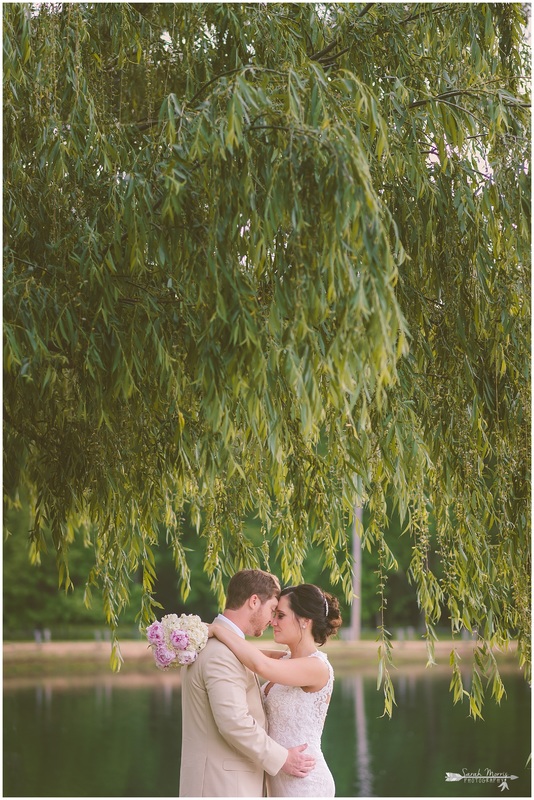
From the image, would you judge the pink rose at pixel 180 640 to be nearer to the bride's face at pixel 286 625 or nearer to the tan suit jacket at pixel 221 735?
the tan suit jacket at pixel 221 735

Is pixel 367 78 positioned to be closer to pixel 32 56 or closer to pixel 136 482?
pixel 32 56

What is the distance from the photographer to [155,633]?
3.03 metres

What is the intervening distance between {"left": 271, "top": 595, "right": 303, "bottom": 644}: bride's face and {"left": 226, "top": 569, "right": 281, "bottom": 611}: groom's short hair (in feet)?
0.70

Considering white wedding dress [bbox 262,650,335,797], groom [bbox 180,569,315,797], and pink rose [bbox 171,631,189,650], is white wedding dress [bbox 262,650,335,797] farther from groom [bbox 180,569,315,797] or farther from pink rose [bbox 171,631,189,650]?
pink rose [bbox 171,631,189,650]

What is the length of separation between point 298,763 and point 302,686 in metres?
0.26

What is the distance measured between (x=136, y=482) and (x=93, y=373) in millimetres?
587

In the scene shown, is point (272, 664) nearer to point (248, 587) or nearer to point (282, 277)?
point (248, 587)

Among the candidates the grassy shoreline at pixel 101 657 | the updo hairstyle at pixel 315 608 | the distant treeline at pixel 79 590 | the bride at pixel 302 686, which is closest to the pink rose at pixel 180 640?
the bride at pixel 302 686

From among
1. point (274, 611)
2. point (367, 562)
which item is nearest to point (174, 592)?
point (367, 562)

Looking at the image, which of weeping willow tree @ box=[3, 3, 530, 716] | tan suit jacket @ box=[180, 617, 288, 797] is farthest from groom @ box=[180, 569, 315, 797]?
weeping willow tree @ box=[3, 3, 530, 716]

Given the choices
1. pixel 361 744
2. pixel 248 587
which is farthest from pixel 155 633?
pixel 361 744

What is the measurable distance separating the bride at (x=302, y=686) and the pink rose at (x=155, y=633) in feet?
1.31

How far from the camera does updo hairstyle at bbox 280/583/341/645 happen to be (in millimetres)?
3252

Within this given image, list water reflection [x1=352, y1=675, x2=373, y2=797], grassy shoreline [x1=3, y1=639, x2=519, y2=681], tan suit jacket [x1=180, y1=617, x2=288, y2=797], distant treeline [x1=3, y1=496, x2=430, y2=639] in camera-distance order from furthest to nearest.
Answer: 1. grassy shoreline [x1=3, y1=639, x2=519, y2=681]
2. distant treeline [x1=3, y1=496, x2=430, y2=639]
3. water reflection [x1=352, y1=675, x2=373, y2=797]
4. tan suit jacket [x1=180, y1=617, x2=288, y2=797]
